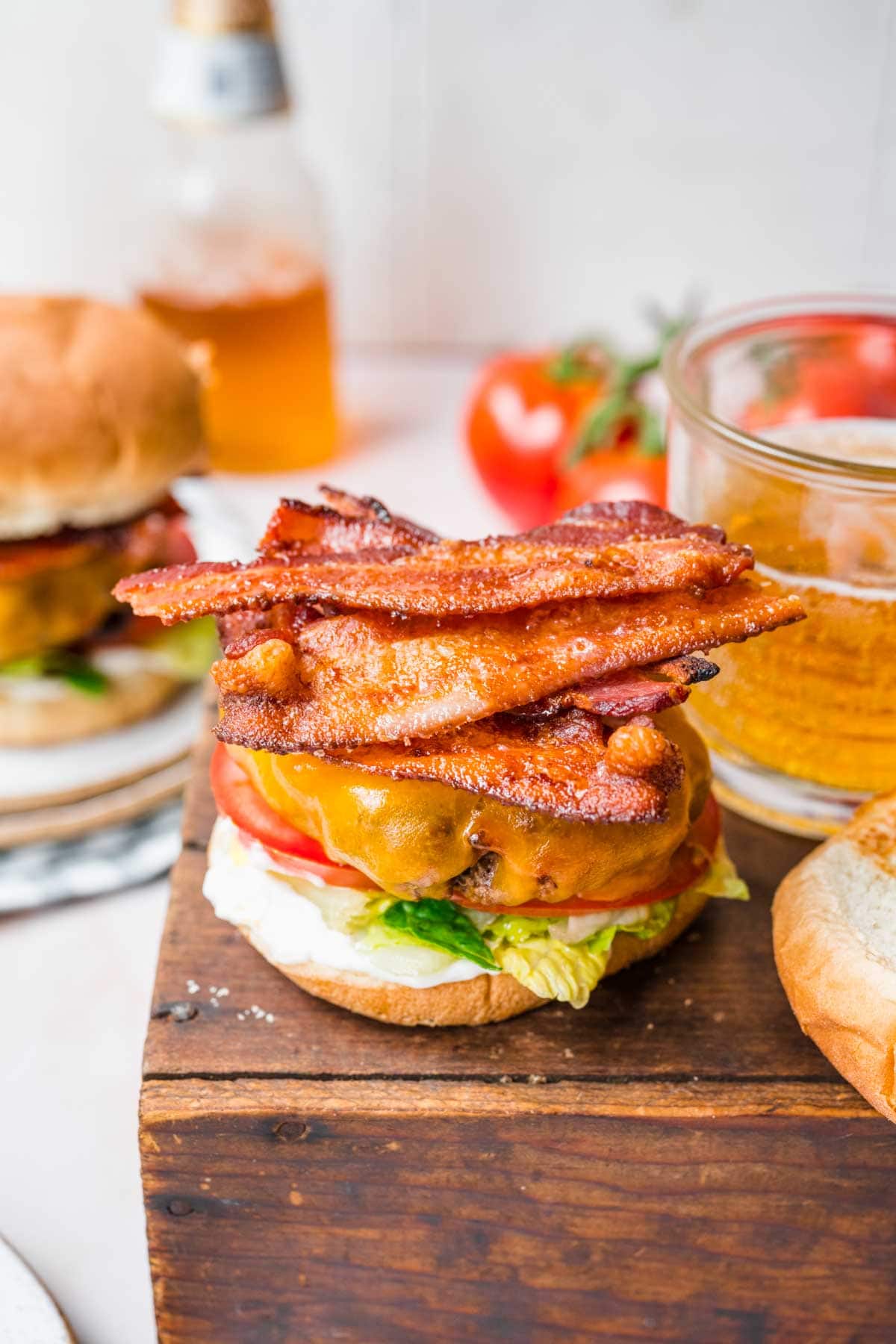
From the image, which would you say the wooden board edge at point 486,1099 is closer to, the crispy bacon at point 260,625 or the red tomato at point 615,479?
the crispy bacon at point 260,625

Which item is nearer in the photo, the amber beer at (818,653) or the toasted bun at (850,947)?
the toasted bun at (850,947)

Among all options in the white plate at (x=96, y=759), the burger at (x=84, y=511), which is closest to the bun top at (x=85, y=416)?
the burger at (x=84, y=511)

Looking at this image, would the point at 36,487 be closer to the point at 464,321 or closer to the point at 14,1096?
the point at 14,1096

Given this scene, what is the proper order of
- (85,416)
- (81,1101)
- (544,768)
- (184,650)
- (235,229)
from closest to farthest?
1. (544,768)
2. (81,1101)
3. (85,416)
4. (184,650)
5. (235,229)

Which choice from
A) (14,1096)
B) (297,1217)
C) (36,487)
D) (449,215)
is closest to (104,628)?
(36,487)

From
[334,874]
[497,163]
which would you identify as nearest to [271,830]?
[334,874]

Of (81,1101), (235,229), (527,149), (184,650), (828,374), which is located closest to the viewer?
(81,1101)

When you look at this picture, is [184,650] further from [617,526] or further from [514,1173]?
[514,1173]
